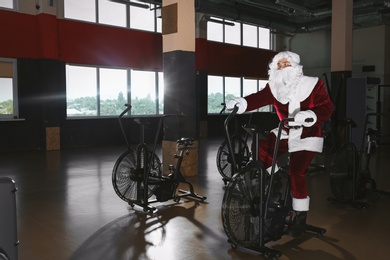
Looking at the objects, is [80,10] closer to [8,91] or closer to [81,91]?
[81,91]

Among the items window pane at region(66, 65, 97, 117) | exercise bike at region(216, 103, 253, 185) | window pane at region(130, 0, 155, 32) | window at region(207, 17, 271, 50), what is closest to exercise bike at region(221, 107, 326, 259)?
exercise bike at region(216, 103, 253, 185)

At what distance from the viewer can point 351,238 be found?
3123 millimetres

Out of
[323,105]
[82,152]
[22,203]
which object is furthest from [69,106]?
[323,105]

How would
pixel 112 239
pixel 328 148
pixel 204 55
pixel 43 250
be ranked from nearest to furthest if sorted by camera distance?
pixel 43 250 < pixel 112 239 < pixel 328 148 < pixel 204 55

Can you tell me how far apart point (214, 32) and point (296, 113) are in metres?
11.2

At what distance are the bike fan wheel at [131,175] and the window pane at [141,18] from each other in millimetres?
8211

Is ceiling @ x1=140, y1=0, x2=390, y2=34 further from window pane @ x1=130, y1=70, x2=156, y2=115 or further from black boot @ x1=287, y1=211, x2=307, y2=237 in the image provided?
black boot @ x1=287, y1=211, x2=307, y2=237

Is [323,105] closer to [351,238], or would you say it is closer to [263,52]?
[351,238]

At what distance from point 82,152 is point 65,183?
395 centimetres

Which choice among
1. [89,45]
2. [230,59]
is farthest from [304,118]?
[230,59]

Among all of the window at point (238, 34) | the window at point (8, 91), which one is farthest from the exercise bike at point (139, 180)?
the window at point (238, 34)

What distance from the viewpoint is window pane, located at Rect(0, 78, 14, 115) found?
9250 millimetres

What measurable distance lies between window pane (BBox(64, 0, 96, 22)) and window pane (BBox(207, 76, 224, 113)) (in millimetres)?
4746

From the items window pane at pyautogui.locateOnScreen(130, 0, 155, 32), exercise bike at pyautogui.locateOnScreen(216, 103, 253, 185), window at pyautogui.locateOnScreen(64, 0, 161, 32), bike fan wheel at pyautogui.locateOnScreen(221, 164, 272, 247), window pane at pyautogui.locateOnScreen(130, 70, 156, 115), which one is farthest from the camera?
window pane at pyautogui.locateOnScreen(130, 70, 156, 115)
